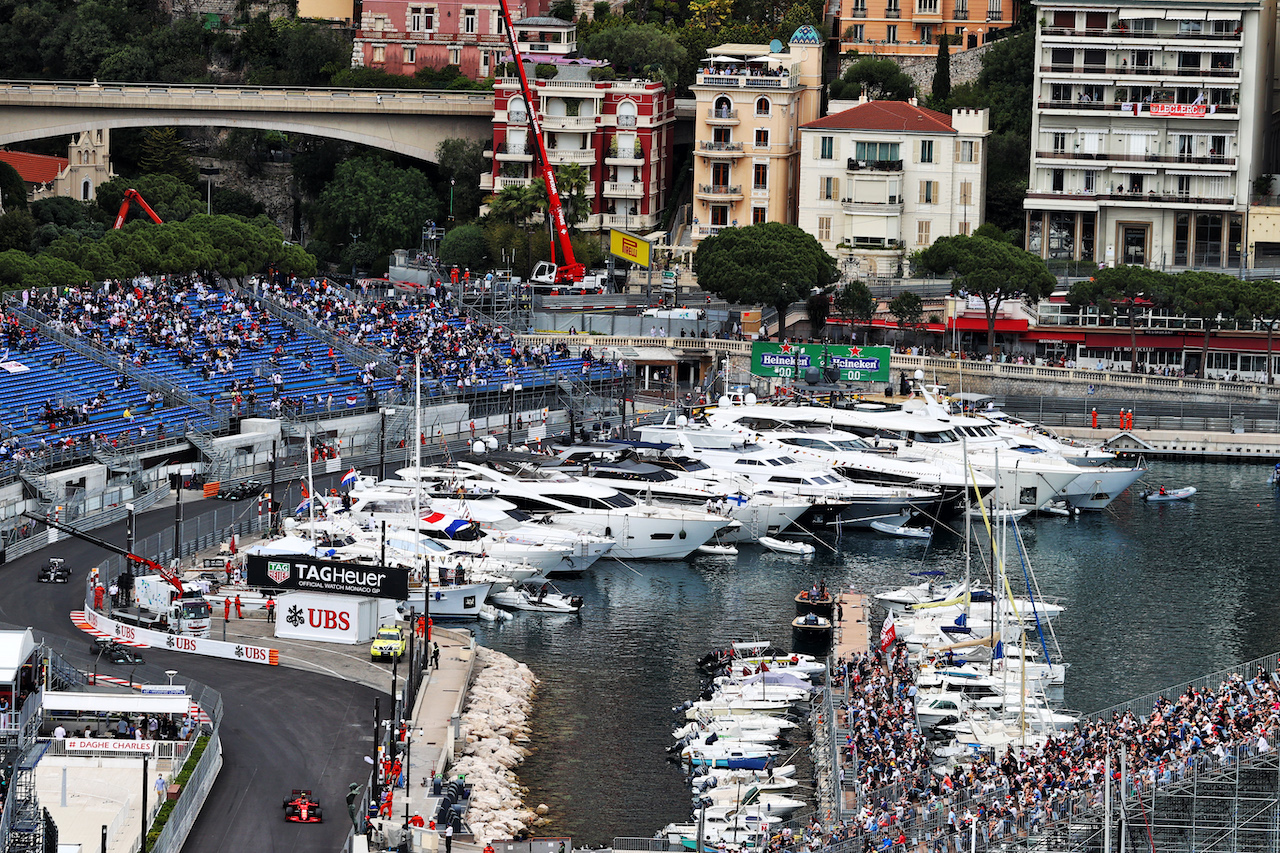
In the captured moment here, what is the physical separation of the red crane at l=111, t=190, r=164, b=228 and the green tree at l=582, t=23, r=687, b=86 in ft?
103

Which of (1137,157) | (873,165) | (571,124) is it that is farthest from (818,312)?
(1137,157)

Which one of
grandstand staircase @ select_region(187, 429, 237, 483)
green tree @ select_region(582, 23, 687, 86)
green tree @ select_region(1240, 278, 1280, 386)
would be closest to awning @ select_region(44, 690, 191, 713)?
grandstand staircase @ select_region(187, 429, 237, 483)

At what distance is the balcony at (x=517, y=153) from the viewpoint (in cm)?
16088

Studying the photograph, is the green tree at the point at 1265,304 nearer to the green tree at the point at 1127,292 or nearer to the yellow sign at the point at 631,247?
the green tree at the point at 1127,292

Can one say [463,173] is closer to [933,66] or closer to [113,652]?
[933,66]

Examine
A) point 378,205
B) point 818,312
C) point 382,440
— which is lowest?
point 382,440

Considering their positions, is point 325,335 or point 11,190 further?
point 11,190

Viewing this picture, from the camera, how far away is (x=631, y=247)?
154250mm

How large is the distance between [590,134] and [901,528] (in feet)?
172

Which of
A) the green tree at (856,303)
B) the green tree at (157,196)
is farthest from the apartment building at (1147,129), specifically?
the green tree at (157,196)

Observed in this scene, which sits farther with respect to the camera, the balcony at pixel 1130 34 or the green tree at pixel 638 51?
the green tree at pixel 638 51

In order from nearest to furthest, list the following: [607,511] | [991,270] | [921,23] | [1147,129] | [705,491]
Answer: [607,511], [705,491], [991,270], [1147,129], [921,23]

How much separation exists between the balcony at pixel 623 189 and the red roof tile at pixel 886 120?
38.9ft

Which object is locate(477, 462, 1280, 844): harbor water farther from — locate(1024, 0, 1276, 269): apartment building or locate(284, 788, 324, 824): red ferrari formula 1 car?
locate(1024, 0, 1276, 269): apartment building
